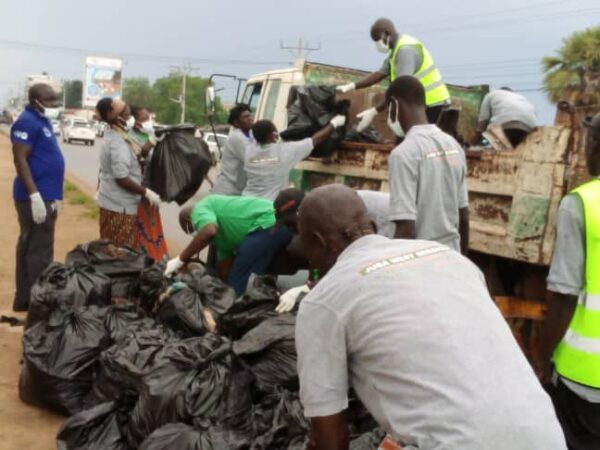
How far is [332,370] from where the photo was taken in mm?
1830

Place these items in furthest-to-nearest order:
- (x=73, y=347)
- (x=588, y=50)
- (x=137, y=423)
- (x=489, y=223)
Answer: (x=588, y=50) → (x=489, y=223) → (x=73, y=347) → (x=137, y=423)

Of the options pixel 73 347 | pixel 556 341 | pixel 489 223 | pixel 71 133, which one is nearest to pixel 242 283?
pixel 73 347

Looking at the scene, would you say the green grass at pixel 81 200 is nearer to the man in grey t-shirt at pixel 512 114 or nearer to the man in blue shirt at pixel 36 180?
the man in blue shirt at pixel 36 180

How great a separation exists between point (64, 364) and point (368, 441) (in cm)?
204

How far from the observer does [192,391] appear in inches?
124

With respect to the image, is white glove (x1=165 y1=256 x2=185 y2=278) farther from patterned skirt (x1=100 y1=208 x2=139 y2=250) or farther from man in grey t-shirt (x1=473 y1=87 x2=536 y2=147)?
man in grey t-shirt (x1=473 y1=87 x2=536 y2=147)

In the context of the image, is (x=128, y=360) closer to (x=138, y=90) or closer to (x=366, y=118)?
(x=366, y=118)

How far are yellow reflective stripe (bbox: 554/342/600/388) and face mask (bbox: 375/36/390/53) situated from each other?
3.55 meters

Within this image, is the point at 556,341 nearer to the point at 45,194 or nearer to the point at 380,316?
the point at 380,316

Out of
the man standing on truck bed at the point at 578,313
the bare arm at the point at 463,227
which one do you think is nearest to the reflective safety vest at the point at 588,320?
the man standing on truck bed at the point at 578,313

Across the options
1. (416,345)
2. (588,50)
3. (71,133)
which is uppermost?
(588,50)

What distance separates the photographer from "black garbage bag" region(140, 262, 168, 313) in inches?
179

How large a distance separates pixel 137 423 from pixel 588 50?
58.4 ft

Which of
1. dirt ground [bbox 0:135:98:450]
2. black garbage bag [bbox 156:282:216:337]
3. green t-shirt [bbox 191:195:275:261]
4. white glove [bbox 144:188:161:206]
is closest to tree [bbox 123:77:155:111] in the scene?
dirt ground [bbox 0:135:98:450]
